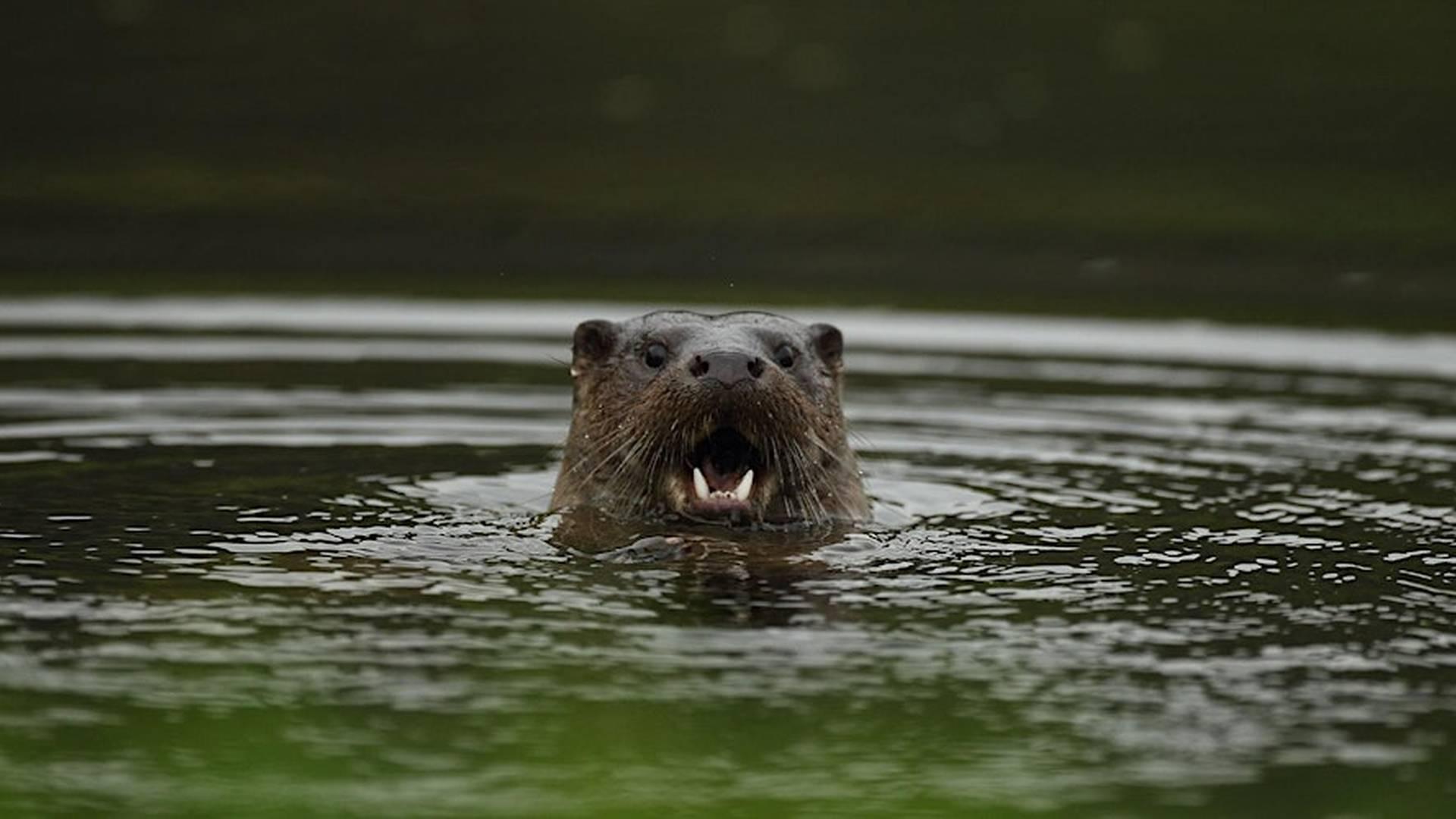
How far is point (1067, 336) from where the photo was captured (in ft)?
52.5

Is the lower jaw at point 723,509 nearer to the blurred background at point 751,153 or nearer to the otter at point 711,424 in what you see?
the otter at point 711,424

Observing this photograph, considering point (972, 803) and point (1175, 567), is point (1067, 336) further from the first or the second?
point (972, 803)

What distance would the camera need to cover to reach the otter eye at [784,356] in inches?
406

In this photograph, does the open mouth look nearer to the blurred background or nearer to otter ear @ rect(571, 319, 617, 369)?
otter ear @ rect(571, 319, 617, 369)

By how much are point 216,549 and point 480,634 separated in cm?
160

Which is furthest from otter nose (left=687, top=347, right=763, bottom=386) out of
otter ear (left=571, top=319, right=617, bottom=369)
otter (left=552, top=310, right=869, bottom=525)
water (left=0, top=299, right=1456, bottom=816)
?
otter ear (left=571, top=319, right=617, bottom=369)

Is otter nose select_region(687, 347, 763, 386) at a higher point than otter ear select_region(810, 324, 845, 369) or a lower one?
lower

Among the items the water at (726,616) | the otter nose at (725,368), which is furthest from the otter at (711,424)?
the water at (726,616)

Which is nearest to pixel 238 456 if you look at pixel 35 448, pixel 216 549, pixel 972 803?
pixel 35 448

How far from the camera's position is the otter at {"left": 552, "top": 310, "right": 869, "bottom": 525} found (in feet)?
32.0

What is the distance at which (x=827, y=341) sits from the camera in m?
10.8

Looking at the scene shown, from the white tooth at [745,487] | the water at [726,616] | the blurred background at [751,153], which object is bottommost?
the water at [726,616]

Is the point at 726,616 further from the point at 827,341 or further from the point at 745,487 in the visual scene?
the point at 827,341

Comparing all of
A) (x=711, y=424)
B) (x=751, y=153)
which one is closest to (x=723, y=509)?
(x=711, y=424)
